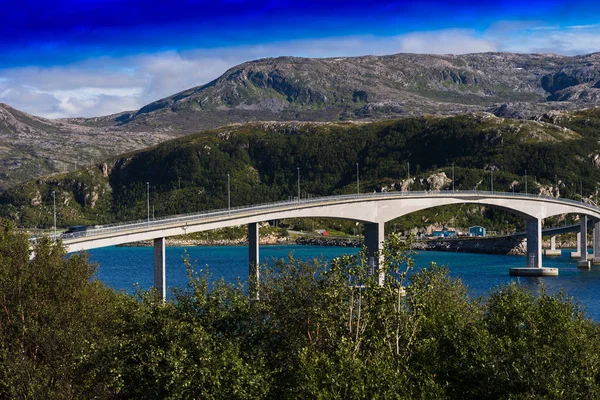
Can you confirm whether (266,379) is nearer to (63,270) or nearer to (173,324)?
(173,324)

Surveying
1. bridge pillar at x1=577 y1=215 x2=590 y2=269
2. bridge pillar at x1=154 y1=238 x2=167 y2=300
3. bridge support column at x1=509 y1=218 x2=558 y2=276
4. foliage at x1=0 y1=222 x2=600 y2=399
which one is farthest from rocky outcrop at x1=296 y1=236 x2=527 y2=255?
foliage at x1=0 y1=222 x2=600 y2=399

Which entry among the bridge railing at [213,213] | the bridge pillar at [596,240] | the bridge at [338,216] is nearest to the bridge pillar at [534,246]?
the bridge at [338,216]

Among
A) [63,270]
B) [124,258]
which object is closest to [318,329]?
[63,270]

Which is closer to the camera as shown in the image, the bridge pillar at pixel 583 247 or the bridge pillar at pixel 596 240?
the bridge pillar at pixel 583 247

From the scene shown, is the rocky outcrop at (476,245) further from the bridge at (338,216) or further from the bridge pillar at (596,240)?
the bridge at (338,216)

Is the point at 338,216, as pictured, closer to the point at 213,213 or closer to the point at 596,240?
the point at 213,213

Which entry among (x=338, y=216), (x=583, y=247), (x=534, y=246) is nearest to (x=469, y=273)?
(x=534, y=246)

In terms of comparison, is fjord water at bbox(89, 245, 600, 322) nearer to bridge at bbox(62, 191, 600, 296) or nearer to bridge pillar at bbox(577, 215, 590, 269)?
bridge pillar at bbox(577, 215, 590, 269)
